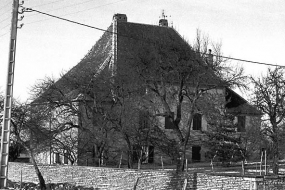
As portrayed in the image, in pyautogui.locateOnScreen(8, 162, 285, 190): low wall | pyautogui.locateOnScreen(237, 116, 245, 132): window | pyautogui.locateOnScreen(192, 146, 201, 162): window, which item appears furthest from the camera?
pyautogui.locateOnScreen(192, 146, 201, 162): window

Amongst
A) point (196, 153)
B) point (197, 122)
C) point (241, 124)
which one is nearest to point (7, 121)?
point (196, 153)

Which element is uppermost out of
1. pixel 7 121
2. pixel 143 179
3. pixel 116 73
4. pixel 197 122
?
pixel 116 73

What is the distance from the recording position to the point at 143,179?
25281mm

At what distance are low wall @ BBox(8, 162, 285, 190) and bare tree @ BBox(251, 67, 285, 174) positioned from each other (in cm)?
1357

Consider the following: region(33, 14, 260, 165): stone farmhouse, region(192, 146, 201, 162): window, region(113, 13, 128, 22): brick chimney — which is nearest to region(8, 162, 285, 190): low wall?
region(33, 14, 260, 165): stone farmhouse

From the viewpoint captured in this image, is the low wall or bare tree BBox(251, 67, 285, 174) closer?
the low wall

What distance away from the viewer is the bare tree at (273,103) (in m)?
37.0

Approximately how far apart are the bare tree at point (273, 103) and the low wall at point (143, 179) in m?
13.6

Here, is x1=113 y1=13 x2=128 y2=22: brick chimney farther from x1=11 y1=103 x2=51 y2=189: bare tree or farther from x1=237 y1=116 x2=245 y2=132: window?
x1=11 y1=103 x2=51 y2=189: bare tree

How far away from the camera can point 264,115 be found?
4091cm

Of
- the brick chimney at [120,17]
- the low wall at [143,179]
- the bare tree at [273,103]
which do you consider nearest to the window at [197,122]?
the brick chimney at [120,17]

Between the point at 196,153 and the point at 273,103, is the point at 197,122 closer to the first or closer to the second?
the point at 196,153

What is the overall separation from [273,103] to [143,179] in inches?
654

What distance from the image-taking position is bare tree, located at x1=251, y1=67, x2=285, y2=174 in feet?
121
